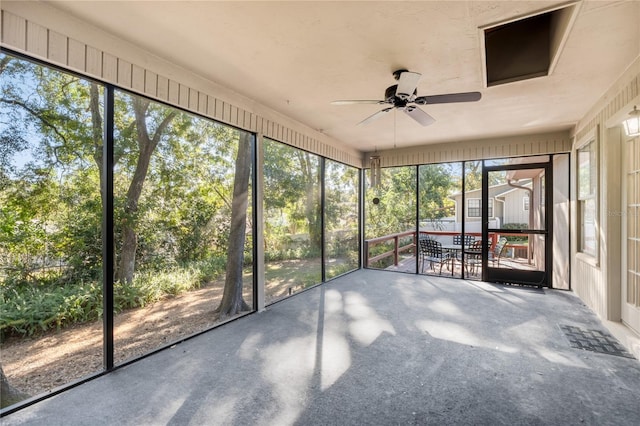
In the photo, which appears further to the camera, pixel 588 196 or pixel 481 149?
pixel 481 149

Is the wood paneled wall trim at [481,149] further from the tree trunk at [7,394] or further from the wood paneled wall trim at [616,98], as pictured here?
the tree trunk at [7,394]

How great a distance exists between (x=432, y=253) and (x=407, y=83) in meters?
4.34

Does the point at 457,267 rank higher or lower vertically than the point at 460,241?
lower

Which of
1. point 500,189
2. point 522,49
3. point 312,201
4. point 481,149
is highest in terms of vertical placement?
point 522,49

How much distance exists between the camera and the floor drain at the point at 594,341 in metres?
2.68

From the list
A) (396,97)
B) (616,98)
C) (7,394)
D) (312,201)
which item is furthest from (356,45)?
(7,394)

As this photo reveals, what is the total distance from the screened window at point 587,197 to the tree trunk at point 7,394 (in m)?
5.84

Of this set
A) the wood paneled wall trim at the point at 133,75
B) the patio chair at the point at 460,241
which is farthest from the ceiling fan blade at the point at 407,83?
the patio chair at the point at 460,241

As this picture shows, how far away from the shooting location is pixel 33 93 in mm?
2123

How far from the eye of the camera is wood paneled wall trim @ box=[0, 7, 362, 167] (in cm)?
190

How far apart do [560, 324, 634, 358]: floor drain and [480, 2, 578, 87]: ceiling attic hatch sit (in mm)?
2591

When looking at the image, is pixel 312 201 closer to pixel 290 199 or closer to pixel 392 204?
A: pixel 290 199

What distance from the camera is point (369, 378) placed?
2.28 metres

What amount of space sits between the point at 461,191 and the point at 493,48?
3369 mm
